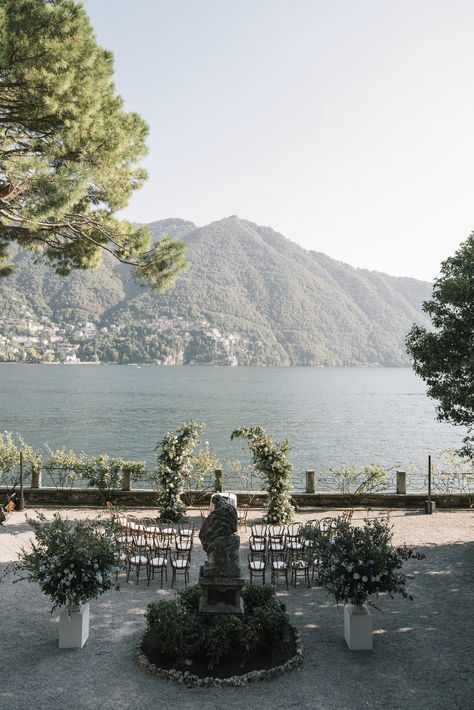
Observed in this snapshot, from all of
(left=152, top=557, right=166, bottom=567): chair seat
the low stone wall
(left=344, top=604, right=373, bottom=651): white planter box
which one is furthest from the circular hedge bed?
the low stone wall

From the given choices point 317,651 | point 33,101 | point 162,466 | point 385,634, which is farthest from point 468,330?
point 33,101

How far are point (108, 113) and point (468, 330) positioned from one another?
905cm

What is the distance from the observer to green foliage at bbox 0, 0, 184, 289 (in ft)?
32.7

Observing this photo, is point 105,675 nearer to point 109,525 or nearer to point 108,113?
point 109,525

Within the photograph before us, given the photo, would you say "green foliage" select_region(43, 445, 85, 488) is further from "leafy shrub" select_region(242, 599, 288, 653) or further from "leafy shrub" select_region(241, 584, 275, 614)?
"leafy shrub" select_region(242, 599, 288, 653)

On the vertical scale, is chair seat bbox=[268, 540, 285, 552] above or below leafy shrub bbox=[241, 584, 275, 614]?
above

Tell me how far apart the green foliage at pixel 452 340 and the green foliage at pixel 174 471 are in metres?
6.21

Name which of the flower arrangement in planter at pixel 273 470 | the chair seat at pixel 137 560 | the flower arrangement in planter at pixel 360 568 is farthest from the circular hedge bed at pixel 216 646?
the flower arrangement in planter at pixel 273 470

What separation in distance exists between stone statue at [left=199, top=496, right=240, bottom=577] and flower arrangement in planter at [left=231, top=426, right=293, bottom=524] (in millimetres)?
6348

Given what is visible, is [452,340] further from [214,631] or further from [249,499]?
[214,631]

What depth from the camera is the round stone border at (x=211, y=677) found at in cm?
696

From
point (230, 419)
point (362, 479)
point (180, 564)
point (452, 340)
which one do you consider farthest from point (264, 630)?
point (230, 419)

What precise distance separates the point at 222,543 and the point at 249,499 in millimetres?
8113

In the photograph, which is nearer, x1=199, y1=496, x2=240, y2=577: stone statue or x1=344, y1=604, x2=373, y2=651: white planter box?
x1=344, y1=604, x2=373, y2=651: white planter box
